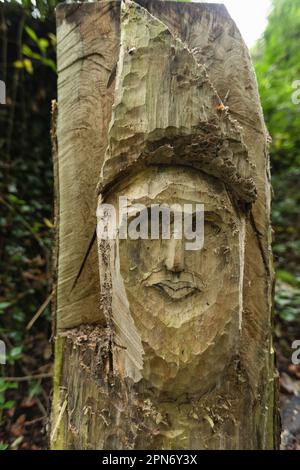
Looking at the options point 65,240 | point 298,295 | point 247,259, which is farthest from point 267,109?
point 65,240

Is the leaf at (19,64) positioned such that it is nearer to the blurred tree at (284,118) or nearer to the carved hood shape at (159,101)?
the blurred tree at (284,118)

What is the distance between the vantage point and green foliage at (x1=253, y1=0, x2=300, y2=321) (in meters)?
2.44

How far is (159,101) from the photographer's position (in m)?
0.85

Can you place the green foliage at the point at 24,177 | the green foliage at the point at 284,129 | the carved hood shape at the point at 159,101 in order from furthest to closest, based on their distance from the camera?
1. the green foliage at the point at 284,129
2. the green foliage at the point at 24,177
3. the carved hood shape at the point at 159,101

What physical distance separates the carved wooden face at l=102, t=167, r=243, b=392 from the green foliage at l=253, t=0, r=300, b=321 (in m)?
1.58

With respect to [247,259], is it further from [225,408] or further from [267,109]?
[267,109]

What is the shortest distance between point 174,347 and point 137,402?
0.19 metres

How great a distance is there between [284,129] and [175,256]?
212cm

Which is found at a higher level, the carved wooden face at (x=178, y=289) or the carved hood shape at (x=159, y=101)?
the carved hood shape at (x=159, y=101)

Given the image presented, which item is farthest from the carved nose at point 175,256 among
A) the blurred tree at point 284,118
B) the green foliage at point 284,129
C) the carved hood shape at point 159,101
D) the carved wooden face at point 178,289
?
the blurred tree at point 284,118

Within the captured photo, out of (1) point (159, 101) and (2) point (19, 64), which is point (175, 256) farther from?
(2) point (19, 64)

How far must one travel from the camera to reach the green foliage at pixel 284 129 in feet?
8.01

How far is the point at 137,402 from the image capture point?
0.94m

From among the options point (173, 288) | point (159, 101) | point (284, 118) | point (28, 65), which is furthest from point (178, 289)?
point (284, 118)
